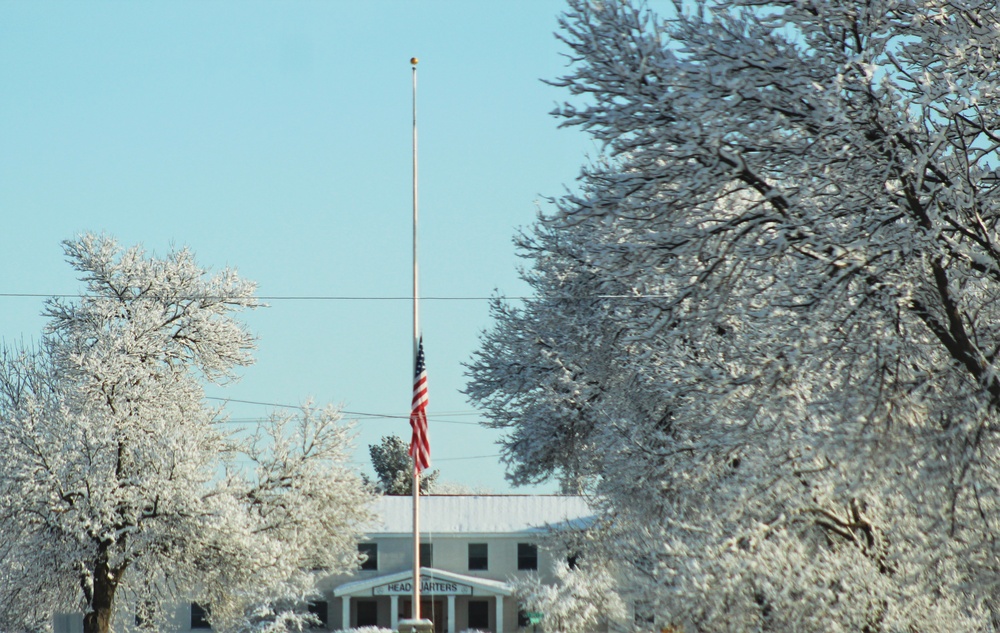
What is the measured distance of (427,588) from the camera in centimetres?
4938

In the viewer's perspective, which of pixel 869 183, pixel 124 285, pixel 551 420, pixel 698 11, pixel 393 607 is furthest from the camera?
pixel 393 607

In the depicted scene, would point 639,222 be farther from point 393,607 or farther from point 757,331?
point 393,607

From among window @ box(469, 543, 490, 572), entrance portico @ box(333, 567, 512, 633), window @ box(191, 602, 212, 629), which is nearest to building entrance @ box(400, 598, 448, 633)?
entrance portico @ box(333, 567, 512, 633)

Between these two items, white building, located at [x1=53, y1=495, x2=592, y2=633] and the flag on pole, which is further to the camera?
white building, located at [x1=53, y1=495, x2=592, y2=633]

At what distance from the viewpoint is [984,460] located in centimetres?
941

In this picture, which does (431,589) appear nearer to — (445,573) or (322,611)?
(445,573)

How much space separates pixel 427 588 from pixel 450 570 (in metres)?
1.91

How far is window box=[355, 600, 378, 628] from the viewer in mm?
51188

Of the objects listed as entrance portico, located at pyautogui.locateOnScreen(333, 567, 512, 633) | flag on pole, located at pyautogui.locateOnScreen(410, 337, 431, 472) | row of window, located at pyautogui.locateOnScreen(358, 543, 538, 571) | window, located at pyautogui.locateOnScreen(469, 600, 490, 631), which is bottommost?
window, located at pyautogui.locateOnScreen(469, 600, 490, 631)

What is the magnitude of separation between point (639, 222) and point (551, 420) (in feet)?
66.1

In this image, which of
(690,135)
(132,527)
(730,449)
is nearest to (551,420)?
(132,527)

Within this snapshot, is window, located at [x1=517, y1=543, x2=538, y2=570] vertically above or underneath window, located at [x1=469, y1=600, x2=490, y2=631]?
above

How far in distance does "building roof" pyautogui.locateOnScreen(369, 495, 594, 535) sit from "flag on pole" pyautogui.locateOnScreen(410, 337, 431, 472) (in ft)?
86.9

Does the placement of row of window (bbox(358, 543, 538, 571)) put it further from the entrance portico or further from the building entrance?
the building entrance
